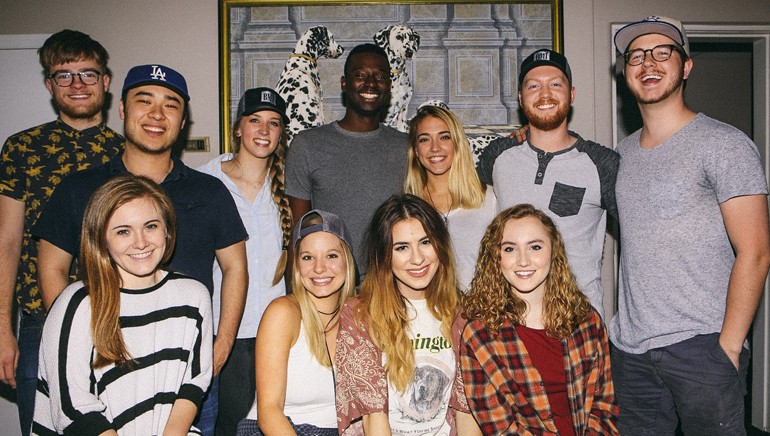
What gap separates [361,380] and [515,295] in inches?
31.5

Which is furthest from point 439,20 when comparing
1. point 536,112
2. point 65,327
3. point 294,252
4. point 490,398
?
point 65,327

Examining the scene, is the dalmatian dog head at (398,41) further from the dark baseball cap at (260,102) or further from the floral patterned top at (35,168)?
the floral patterned top at (35,168)

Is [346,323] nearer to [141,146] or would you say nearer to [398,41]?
[141,146]

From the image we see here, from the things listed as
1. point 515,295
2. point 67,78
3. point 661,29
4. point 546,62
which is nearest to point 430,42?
point 546,62

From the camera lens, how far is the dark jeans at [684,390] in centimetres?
233

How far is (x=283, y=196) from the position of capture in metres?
3.22

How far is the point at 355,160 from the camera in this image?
3254 mm

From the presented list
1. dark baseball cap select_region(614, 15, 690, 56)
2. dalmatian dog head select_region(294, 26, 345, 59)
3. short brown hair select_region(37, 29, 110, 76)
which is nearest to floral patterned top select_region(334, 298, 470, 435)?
dark baseball cap select_region(614, 15, 690, 56)

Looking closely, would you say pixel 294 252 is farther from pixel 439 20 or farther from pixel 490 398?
pixel 439 20

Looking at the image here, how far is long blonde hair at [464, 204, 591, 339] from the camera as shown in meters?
2.45

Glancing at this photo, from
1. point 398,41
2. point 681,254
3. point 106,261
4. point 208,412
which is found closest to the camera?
point 106,261

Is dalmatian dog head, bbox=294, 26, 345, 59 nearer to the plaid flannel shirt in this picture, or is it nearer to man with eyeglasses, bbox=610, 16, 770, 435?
man with eyeglasses, bbox=610, 16, 770, 435

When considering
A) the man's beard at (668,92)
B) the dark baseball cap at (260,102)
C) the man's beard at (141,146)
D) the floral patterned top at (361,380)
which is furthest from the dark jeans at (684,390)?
the man's beard at (141,146)

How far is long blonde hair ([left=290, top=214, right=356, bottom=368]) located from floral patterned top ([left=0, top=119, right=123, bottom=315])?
116 cm
